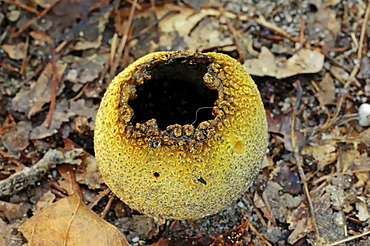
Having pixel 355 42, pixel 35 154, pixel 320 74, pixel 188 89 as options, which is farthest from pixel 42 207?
pixel 355 42

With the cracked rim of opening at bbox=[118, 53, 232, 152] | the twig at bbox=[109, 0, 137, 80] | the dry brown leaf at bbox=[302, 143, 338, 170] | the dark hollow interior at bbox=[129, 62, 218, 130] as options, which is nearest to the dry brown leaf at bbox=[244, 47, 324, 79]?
the dry brown leaf at bbox=[302, 143, 338, 170]

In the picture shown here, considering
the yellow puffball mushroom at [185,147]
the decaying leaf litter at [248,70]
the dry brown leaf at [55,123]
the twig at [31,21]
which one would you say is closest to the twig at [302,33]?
the decaying leaf litter at [248,70]

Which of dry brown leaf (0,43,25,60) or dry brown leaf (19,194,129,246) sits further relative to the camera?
dry brown leaf (0,43,25,60)

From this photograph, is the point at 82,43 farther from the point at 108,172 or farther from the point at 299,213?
the point at 299,213

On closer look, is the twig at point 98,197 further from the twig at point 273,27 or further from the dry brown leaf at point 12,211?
the twig at point 273,27

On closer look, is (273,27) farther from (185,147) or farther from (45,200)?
(45,200)

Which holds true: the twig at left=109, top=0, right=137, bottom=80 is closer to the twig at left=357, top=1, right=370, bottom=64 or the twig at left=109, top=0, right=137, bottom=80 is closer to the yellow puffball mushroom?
the yellow puffball mushroom
